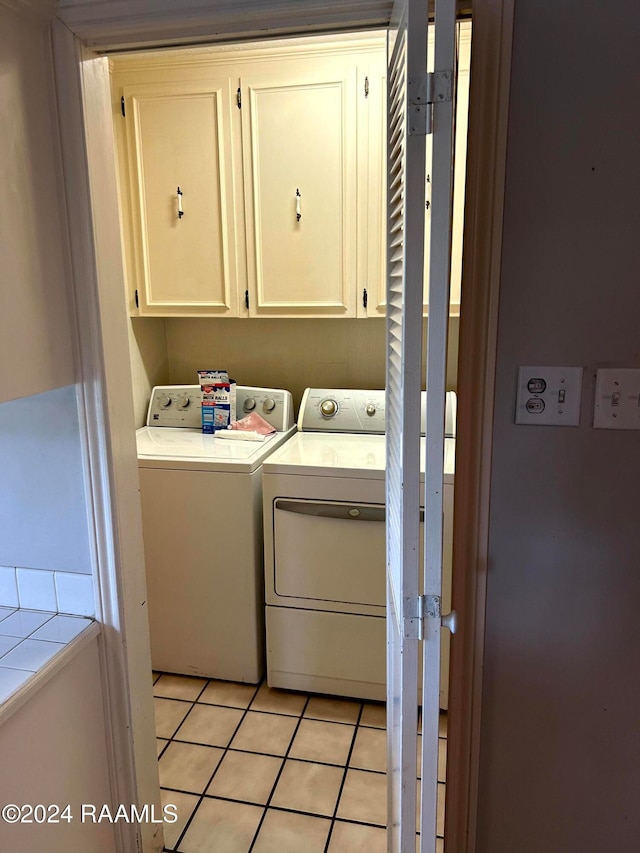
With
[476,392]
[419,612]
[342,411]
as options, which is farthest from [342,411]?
[419,612]

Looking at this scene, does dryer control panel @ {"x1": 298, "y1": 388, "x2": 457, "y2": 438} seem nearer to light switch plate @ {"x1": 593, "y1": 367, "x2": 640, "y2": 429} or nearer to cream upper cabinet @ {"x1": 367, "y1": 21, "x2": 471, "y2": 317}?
cream upper cabinet @ {"x1": 367, "y1": 21, "x2": 471, "y2": 317}

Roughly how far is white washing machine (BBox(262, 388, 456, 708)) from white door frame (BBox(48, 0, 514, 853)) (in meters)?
0.70

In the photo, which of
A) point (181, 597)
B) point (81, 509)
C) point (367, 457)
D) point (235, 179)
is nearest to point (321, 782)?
point (181, 597)

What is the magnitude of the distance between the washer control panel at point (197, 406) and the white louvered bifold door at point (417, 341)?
1.55 m

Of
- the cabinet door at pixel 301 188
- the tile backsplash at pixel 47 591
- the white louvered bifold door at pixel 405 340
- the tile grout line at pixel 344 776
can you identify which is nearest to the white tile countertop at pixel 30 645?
the tile backsplash at pixel 47 591

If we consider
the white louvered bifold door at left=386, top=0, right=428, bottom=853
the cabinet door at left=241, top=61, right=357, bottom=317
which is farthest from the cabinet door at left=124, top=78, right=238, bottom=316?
the white louvered bifold door at left=386, top=0, right=428, bottom=853

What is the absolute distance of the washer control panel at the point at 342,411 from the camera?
256 cm

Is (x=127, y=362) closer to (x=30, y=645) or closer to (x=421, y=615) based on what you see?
(x=30, y=645)

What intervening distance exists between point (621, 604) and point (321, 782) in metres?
1.18

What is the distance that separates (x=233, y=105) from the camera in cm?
234

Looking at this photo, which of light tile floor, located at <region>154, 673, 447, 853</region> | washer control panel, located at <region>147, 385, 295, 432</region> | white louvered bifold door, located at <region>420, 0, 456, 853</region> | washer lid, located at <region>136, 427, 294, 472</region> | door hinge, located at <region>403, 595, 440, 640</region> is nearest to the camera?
white louvered bifold door, located at <region>420, 0, 456, 853</region>

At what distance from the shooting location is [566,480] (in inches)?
48.6

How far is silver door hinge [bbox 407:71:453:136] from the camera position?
88cm

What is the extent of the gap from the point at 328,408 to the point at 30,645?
1540 millimetres
